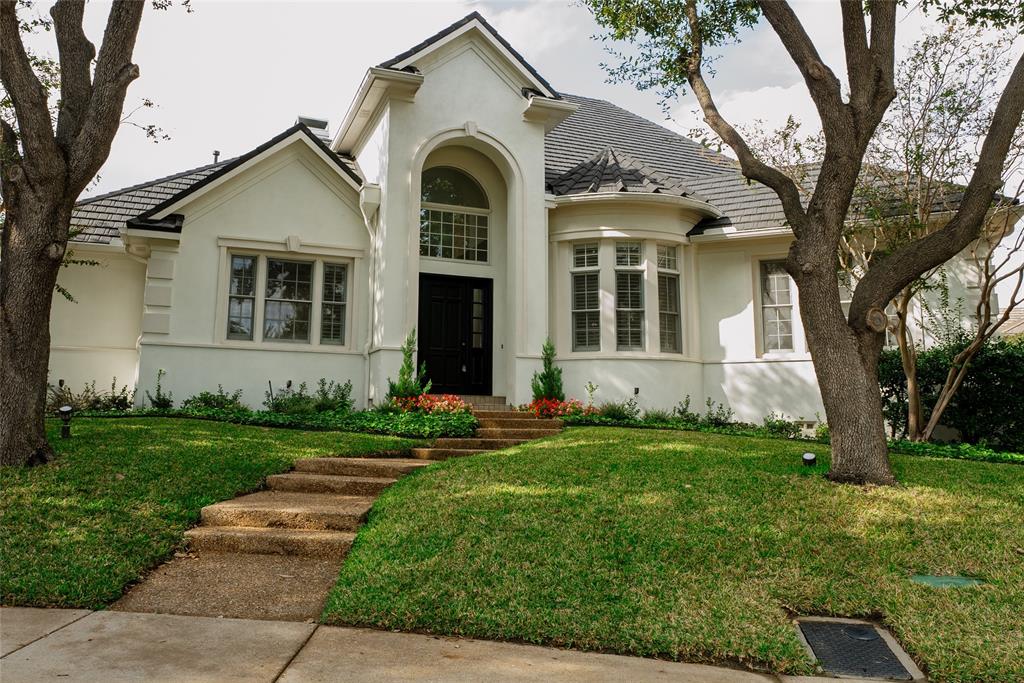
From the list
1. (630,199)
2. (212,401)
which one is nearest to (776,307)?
(630,199)

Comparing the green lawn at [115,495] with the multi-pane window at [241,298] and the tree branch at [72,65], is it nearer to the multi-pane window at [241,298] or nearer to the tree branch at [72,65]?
the multi-pane window at [241,298]

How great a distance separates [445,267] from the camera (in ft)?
44.0

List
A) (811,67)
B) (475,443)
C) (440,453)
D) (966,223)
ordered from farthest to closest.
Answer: (475,443)
(440,453)
(811,67)
(966,223)

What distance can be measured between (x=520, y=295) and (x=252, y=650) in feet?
31.4

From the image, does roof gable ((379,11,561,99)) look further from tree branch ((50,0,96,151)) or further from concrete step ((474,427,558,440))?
concrete step ((474,427,558,440))

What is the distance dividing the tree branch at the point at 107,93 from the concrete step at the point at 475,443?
5.19 m

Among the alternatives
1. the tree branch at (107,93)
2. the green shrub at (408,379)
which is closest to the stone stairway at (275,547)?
the green shrub at (408,379)

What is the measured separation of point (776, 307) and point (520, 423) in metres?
6.28

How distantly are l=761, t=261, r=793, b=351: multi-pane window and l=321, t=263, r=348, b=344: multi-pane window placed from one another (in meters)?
8.37

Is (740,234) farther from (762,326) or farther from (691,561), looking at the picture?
(691,561)

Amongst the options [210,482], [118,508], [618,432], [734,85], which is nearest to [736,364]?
[618,432]

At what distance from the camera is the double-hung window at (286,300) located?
12.6 m

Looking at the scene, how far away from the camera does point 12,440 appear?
21.8 feet

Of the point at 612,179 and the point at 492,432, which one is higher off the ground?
the point at 612,179
